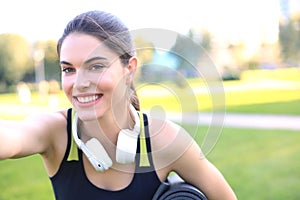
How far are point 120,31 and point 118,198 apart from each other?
0.49m

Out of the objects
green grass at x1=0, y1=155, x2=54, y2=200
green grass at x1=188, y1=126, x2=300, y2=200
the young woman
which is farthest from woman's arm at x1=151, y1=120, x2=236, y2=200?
green grass at x1=0, y1=155, x2=54, y2=200

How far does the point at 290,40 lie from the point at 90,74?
674 inches

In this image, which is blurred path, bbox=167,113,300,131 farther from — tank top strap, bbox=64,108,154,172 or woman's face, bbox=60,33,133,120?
woman's face, bbox=60,33,133,120

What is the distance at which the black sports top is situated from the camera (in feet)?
4.60

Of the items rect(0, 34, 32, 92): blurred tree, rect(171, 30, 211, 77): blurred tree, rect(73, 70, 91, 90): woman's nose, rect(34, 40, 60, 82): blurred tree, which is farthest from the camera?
rect(0, 34, 32, 92): blurred tree

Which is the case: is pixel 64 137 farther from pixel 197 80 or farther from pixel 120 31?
pixel 197 80

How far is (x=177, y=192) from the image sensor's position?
1.31 meters

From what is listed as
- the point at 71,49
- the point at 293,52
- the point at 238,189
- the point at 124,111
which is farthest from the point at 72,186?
the point at 293,52

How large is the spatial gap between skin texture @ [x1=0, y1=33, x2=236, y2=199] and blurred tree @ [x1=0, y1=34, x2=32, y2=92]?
43.3ft

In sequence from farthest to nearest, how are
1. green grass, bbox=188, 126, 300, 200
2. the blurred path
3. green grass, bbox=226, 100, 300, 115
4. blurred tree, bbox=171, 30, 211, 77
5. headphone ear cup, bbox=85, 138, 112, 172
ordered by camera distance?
green grass, bbox=226, 100, 300, 115 < the blurred path < green grass, bbox=188, 126, 300, 200 < headphone ear cup, bbox=85, 138, 112, 172 < blurred tree, bbox=171, 30, 211, 77

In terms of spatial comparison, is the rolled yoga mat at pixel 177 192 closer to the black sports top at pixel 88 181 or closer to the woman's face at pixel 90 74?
the black sports top at pixel 88 181

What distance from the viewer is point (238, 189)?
4.65 m

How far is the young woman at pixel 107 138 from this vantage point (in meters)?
1.29

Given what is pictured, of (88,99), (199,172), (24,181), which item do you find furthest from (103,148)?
(24,181)
